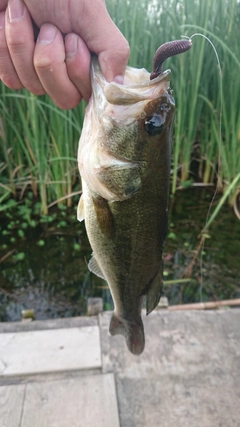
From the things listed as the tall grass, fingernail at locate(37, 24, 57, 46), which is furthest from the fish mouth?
the tall grass

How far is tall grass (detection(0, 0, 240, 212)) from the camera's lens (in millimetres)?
3049

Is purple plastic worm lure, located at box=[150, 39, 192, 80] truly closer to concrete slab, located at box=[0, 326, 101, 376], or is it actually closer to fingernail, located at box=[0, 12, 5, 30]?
fingernail, located at box=[0, 12, 5, 30]

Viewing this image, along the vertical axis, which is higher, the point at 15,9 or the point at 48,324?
the point at 15,9

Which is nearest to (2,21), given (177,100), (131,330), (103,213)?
(103,213)

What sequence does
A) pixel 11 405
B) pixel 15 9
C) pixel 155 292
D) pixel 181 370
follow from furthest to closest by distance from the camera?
pixel 181 370, pixel 11 405, pixel 155 292, pixel 15 9

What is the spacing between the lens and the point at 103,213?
1.14 meters

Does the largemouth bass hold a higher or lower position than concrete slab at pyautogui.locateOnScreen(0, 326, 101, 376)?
higher

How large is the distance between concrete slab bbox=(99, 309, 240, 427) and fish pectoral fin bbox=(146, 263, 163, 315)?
2.48ft

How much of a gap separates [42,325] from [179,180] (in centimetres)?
235

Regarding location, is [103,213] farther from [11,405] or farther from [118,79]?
[11,405]

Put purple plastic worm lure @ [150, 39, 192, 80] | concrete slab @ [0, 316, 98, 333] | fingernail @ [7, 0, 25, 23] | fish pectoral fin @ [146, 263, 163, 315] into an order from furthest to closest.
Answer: concrete slab @ [0, 316, 98, 333], fish pectoral fin @ [146, 263, 163, 315], fingernail @ [7, 0, 25, 23], purple plastic worm lure @ [150, 39, 192, 80]

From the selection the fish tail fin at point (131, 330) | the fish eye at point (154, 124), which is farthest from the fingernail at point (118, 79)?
the fish tail fin at point (131, 330)

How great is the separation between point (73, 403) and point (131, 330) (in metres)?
0.63

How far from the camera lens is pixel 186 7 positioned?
3121 millimetres
